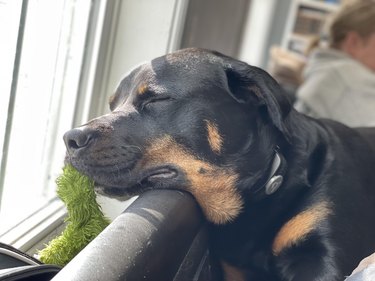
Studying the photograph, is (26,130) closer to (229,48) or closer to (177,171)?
(177,171)

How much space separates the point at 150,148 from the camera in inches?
46.8

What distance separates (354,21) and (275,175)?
6.43 feet

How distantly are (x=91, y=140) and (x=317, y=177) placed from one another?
0.54 metres

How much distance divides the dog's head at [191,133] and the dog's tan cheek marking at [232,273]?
0.49 feet

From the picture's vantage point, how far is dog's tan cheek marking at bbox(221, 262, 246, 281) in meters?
1.40

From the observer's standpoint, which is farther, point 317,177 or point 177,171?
point 317,177

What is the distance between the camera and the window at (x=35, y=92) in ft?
4.24

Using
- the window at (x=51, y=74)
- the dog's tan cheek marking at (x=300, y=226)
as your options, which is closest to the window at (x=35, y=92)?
the window at (x=51, y=74)

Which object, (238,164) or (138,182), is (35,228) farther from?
(238,164)

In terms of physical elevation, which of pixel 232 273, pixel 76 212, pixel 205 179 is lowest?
pixel 232 273

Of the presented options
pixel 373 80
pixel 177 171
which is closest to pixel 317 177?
pixel 177 171

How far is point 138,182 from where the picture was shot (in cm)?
120

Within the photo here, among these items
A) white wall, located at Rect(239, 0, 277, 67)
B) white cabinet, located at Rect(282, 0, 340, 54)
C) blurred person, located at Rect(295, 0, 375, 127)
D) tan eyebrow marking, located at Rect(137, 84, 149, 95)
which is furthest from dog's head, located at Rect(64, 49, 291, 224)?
white cabinet, located at Rect(282, 0, 340, 54)

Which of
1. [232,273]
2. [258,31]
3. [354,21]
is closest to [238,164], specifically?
[232,273]
